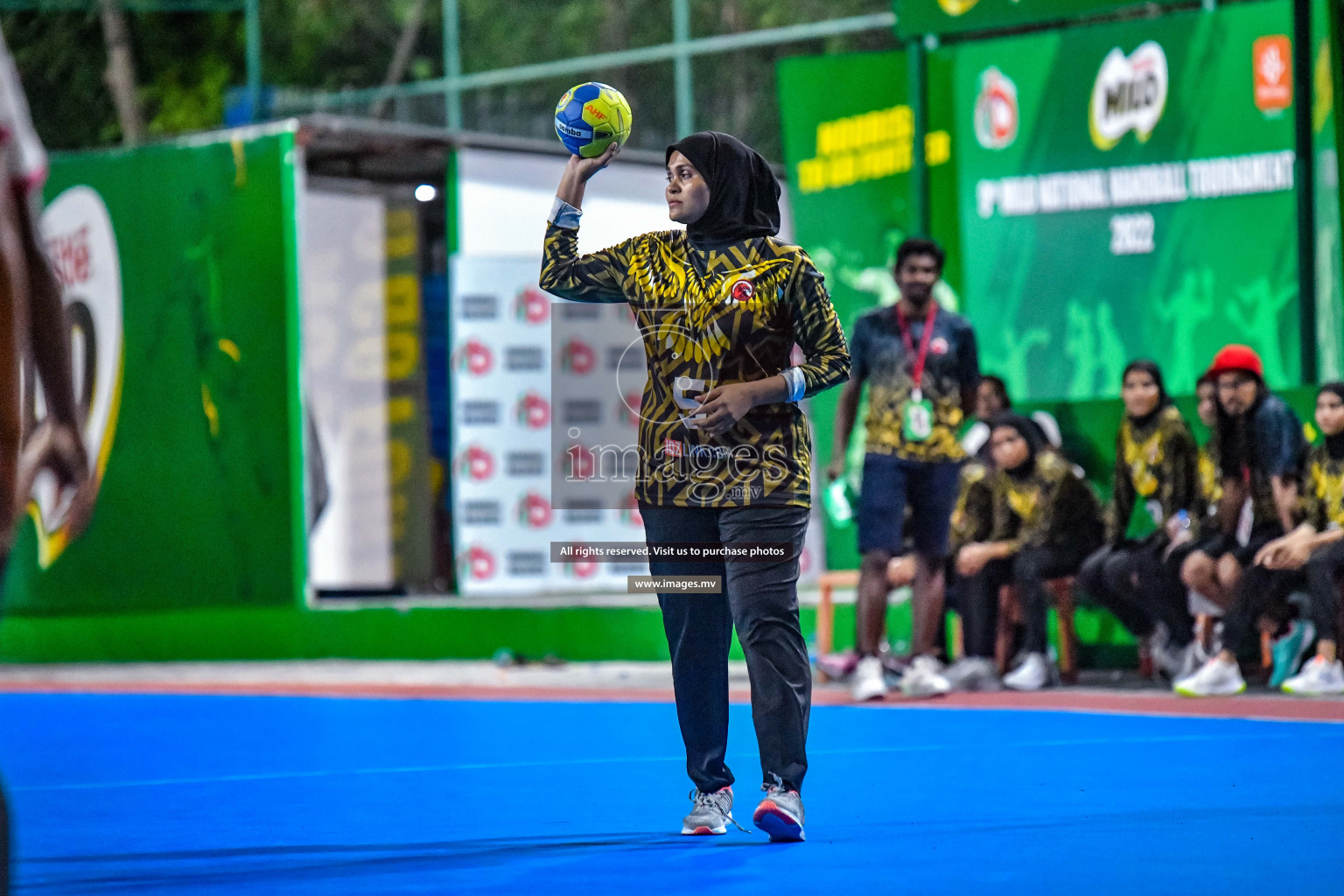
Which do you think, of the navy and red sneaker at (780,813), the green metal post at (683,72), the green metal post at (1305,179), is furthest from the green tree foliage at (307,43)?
the navy and red sneaker at (780,813)

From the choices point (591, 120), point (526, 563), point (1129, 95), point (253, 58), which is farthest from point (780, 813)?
point (253, 58)

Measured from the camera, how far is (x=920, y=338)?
31.5ft

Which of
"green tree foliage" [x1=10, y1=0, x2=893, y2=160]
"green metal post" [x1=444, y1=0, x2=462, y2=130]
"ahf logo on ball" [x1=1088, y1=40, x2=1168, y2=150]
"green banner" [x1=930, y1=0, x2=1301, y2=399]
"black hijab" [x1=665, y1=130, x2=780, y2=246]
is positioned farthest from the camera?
"green tree foliage" [x1=10, y1=0, x2=893, y2=160]

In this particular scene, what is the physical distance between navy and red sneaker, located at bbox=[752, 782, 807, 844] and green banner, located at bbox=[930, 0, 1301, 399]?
7.18 meters

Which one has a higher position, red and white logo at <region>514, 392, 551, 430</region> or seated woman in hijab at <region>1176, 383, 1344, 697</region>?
red and white logo at <region>514, 392, 551, 430</region>

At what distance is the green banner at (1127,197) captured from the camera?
38.7 feet

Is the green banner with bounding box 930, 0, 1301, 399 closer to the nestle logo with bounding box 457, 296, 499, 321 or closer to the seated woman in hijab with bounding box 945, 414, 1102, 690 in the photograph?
the seated woman in hijab with bounding box 945, 414, 1102, 690

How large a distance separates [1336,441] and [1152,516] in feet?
4.21

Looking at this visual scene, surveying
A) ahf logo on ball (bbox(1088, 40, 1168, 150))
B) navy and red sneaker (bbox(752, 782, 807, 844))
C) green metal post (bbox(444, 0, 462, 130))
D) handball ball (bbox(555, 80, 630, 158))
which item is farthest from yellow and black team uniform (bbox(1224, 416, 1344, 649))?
green metal post (bbox(444, 0, 462, 130))

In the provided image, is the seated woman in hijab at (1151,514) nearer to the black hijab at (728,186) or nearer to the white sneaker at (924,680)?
the white sneaker at (924,680)

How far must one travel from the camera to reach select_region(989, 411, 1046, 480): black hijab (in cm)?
1013

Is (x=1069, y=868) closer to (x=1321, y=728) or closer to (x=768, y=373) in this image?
(x=768, y=373)

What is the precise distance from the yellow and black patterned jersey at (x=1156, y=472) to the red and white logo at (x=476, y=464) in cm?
464

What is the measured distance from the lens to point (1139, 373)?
9.91 m
